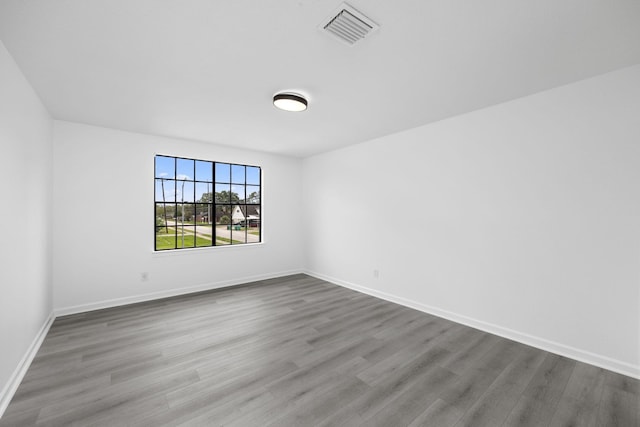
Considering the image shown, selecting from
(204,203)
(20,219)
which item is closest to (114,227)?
(204,203)

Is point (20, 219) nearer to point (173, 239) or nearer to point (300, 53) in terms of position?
point (173, 239)

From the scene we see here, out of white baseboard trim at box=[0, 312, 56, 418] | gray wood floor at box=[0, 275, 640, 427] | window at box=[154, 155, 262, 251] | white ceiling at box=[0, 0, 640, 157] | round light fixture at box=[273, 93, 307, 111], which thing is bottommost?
gray wood floor at box=[0, 275, 640, 427]

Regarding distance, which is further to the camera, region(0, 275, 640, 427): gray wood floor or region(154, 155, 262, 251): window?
region(154, 155, 262, 251): window

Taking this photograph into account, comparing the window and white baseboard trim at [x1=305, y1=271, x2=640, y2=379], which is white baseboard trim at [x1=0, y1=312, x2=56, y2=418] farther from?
white baseboard trim at [x1=305, y1=271, x2=640, y2=379]

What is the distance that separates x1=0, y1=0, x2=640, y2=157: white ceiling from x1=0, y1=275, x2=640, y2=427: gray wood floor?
255 centimetres

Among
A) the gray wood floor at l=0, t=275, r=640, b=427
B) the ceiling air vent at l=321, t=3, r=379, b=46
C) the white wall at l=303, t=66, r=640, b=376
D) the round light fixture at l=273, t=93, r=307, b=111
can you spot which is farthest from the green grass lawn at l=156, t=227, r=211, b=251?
the ceiling air vent at l=321, t=3, r=379, b=46

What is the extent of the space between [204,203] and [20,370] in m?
2.98

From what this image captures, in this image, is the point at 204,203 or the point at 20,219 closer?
the point at 20,219

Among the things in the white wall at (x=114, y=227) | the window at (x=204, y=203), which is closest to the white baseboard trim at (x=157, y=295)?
the white wall at (x=114, y=227)

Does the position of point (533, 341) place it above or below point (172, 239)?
below

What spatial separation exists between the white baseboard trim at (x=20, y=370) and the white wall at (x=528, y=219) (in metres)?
3.95

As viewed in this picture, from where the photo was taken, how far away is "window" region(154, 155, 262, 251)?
430 centimetres

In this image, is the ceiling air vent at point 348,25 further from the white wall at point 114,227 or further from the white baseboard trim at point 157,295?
the white baseboard trim at point 157,295

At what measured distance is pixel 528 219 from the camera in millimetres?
2768
